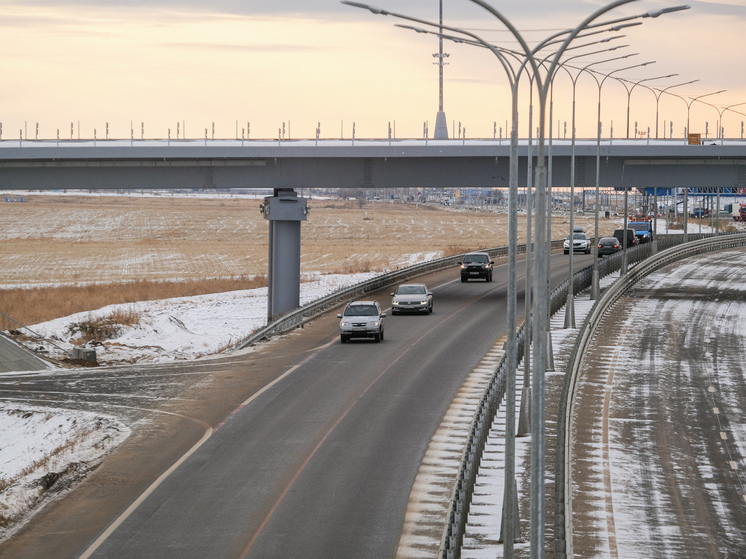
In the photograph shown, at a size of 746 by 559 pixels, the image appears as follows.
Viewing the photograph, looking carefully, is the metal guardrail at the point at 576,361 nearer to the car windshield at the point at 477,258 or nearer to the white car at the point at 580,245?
the white car at the point at 580,245

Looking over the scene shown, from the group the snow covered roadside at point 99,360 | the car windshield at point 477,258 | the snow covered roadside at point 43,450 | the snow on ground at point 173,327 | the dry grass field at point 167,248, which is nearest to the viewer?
the snow covered roadside at point 43,450

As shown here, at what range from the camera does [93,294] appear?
70.2m

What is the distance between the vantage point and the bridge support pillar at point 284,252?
Result: 5666 centimetres

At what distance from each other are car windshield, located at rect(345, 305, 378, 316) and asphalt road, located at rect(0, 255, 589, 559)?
130 centimetres

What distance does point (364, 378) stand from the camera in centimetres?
3644

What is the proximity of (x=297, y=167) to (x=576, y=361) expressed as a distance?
78.8 ft

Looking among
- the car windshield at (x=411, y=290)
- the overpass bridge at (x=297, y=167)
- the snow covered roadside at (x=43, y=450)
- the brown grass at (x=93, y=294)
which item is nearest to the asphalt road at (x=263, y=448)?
the snow covered roadside at (x=43, y=450)

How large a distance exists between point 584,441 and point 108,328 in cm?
2891

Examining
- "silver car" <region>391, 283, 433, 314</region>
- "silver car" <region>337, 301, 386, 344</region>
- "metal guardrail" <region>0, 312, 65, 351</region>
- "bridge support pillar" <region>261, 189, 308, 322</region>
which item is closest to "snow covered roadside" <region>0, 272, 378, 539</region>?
"metal guardrail" <region>0, 312, 65, 351</region>

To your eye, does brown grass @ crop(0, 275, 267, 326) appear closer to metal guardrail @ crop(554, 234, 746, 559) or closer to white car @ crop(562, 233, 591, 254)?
metal guardrail @ crop(554, 234, 746, 559)

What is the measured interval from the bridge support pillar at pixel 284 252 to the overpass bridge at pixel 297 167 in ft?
0.17

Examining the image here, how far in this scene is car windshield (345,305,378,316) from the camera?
145 feet

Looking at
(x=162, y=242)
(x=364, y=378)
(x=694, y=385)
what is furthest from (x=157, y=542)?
(x=162, y=242)

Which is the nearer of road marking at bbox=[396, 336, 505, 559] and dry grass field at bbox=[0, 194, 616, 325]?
road marking at bbox=[396, 336, 505, 559]
